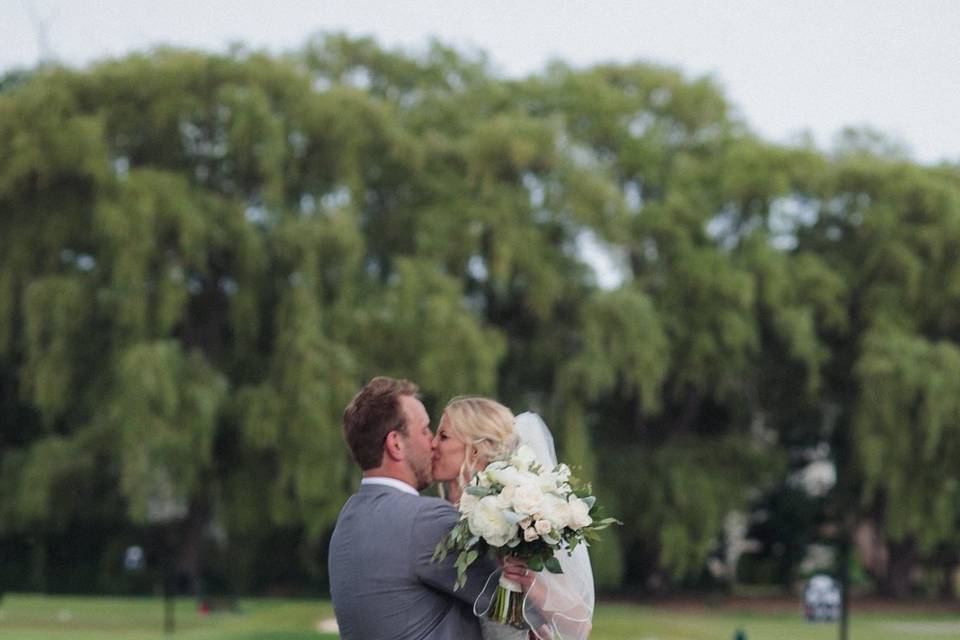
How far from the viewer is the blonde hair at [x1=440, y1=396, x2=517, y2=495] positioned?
4.09 metres

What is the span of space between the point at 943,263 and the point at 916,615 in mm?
7194

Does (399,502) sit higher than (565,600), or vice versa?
(399,502)

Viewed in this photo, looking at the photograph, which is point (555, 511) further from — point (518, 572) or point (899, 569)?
point (899, 569)

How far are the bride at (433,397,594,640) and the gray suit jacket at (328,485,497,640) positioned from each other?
9 cm

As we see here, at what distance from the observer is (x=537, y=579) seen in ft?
12.4

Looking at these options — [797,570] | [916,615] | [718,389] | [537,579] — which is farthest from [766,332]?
[537,579]

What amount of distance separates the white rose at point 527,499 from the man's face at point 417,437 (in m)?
0.24

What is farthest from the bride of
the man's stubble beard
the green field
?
the green field

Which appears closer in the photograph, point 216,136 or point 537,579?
point 537,579

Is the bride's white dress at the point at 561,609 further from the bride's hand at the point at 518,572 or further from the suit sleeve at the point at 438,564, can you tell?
the suit sleeve at the point at 438,564

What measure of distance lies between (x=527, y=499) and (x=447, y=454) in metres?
0.49

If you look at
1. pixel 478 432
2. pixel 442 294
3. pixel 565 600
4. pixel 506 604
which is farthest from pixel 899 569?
pixel 506 604

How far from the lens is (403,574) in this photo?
11.6 ft

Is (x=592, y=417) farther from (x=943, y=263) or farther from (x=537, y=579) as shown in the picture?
(x=537, y=579)
